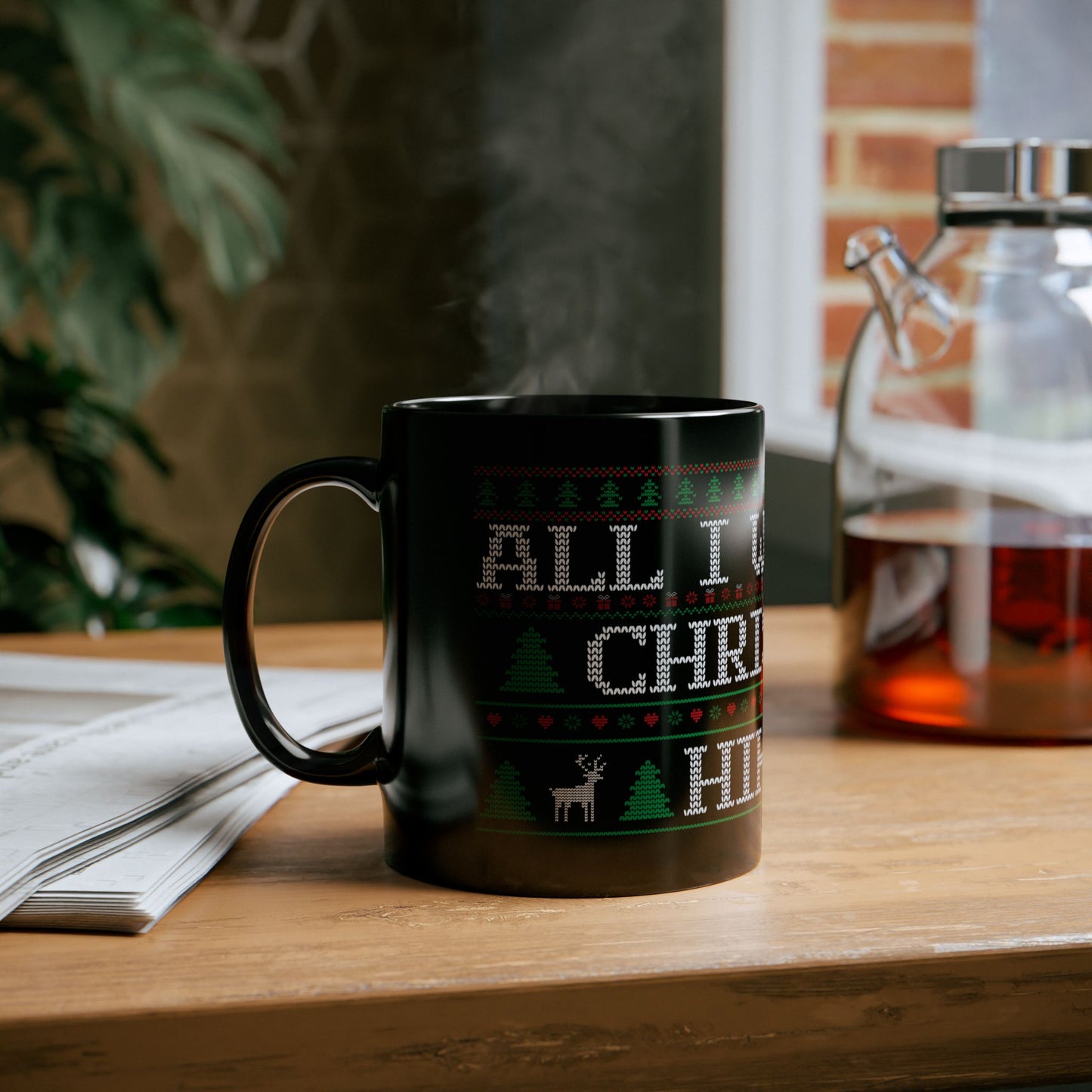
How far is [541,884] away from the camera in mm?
424

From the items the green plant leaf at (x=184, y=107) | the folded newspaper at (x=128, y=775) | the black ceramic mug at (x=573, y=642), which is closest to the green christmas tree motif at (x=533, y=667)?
the black ceramic mug at (x=573, y=642)

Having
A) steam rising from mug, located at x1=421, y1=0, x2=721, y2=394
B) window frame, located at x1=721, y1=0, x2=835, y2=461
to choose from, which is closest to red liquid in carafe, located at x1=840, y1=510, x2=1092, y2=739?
steam rising from mug, located at x1=421, y1=0, x2=721, y2=394

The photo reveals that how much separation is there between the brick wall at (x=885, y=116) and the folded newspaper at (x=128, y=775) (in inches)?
42.6

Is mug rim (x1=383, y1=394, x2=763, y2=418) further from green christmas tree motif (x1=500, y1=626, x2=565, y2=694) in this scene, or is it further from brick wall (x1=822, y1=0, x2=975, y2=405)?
brick wall (x1=822, y1=0, x2=975, y2=405)

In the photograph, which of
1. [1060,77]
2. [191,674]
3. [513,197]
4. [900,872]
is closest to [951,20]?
[1060,77]

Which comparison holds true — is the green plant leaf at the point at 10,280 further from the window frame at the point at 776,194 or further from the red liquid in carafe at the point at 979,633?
the red liquid in carafe at the point at 979,633

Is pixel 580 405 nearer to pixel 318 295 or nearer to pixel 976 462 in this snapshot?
pixel 976 462

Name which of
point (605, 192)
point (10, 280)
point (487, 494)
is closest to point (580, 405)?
point (487, 494)

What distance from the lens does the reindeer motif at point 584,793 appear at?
0.42 metres

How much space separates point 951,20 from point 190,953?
146 cm

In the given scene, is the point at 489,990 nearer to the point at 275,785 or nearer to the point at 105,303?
the point at 275,785

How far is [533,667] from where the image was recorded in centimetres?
42

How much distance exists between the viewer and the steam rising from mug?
5.49 ft

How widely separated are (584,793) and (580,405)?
160 millimetres
